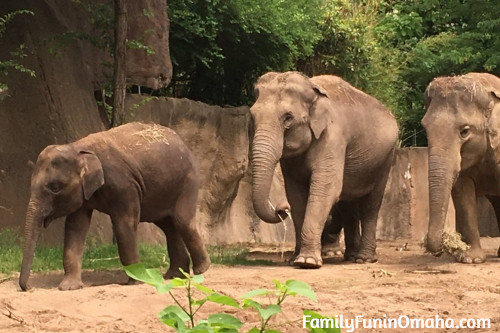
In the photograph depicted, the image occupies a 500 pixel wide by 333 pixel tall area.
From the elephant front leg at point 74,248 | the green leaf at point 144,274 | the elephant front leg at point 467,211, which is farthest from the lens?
the elephant front leg at point 467,211

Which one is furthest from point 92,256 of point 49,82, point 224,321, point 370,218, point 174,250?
point 224,321

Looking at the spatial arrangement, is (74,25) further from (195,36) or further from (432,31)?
(432,31)

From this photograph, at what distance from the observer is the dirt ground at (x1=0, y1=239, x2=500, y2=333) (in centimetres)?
725

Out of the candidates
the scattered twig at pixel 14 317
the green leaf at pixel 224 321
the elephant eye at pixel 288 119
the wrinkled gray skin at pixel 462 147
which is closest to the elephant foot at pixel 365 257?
the wrinkled gray skin at pixel 462 147

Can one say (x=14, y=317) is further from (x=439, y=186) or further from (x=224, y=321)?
(x=439, y=186)

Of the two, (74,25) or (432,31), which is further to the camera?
(432,31)

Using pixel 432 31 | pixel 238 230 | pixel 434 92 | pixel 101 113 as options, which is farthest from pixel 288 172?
pixel 432 31

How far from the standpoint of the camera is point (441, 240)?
10.5m

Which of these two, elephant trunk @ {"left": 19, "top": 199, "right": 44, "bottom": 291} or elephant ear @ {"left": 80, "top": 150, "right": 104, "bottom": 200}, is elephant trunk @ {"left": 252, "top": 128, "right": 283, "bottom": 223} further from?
elephant trunk @ {"left": 19, "top": 199, "right": 44, "bottom": 291}

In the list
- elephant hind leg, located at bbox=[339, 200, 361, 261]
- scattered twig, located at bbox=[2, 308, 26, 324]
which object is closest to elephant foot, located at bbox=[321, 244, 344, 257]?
elephant hind leg, located at bbox=[339, 200, 361, 261]

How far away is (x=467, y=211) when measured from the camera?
11375mm

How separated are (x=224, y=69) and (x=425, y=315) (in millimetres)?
8779

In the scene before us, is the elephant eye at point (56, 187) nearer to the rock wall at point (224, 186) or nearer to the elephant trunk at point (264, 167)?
the elephant trunk at point (264, 167)

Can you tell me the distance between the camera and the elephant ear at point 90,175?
870cm
